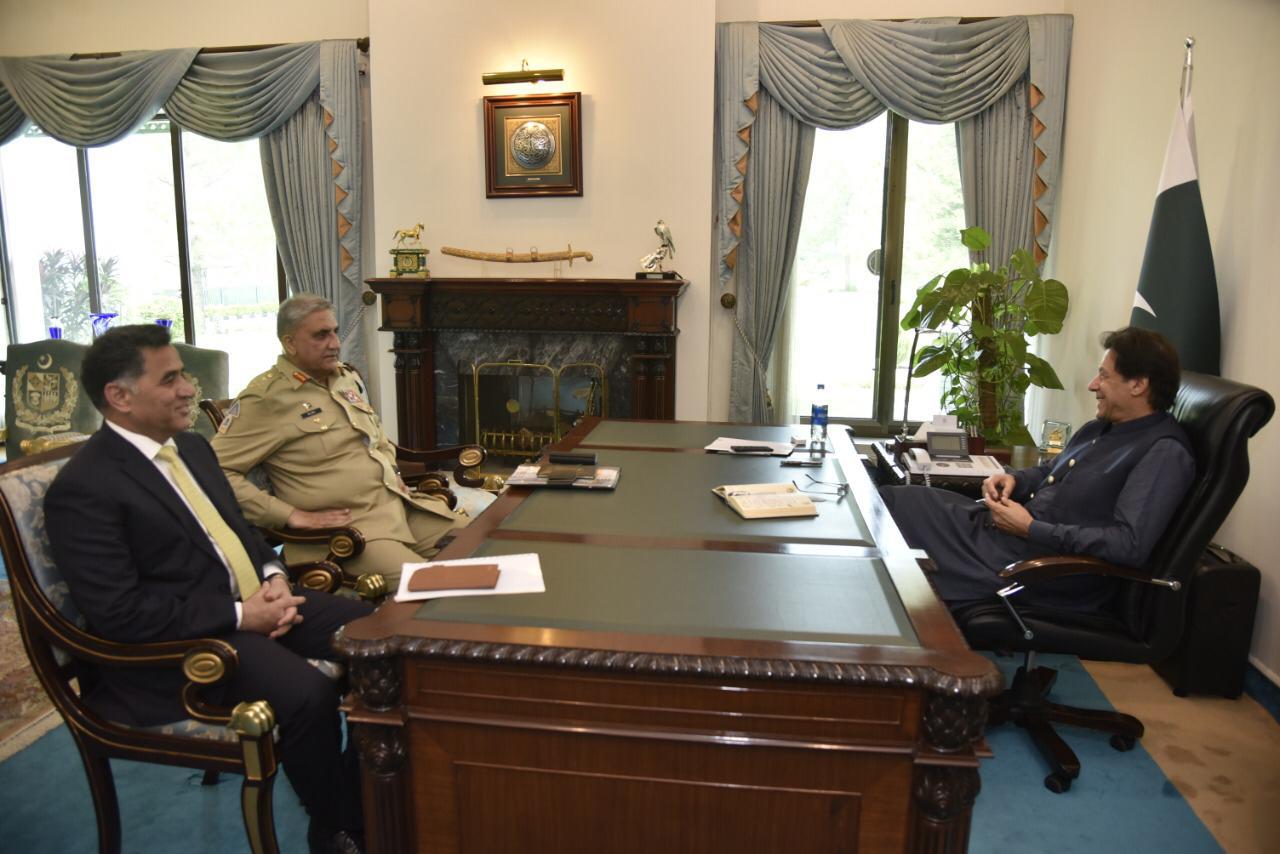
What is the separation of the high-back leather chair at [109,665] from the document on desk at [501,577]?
33 centimetres

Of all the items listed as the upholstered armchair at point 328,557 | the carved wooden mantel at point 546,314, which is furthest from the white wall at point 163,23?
the upholstered armchair at point 328,557

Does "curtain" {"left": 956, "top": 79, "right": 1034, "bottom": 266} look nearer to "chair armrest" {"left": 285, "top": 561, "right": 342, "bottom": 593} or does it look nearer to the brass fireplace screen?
the brass fireplace screen

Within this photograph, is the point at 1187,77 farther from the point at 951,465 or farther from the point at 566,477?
the point at 566,477

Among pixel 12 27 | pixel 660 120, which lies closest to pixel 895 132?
pixel 660 120

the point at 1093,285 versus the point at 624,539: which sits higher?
the point at 1093,285

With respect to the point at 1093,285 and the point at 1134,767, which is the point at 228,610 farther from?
the point at 1093,285

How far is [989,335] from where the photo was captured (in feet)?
12.4

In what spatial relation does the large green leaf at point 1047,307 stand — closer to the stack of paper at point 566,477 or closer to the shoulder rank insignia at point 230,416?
the stack of paper at point 566,477

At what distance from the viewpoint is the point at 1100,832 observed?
6.63 feet

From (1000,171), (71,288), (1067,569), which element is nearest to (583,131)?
(1000,171)

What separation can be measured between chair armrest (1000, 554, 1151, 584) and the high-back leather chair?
171cm

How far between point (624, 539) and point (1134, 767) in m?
1.59

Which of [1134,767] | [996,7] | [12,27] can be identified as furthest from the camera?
[12,27]

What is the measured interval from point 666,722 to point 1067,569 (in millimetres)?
1260
